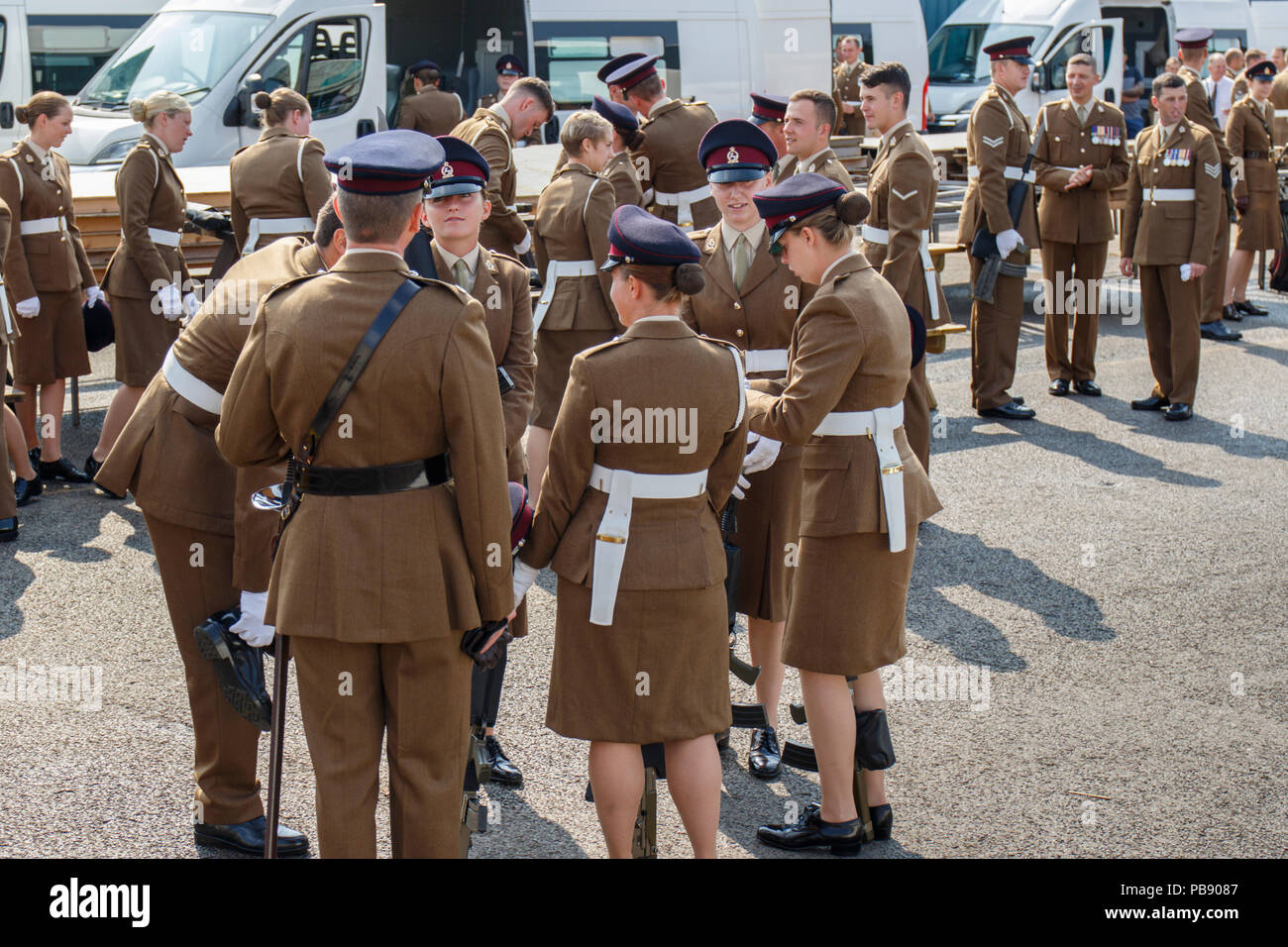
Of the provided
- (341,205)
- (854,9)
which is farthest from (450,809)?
(854,9)

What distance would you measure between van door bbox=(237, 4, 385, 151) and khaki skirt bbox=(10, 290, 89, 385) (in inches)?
198

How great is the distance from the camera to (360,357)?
118 inches

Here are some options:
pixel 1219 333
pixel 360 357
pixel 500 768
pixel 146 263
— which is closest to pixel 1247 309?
pixel 1219 333

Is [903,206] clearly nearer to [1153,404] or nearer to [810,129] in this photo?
[810,129]

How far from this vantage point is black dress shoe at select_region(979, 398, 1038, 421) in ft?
28.7

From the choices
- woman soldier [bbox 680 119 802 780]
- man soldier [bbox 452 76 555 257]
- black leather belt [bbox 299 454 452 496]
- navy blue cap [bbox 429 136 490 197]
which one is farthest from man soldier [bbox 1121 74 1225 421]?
black leather belt [bbox 299 454 452 496]

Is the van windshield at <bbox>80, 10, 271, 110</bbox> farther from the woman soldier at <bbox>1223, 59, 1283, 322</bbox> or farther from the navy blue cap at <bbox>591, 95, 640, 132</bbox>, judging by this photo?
the woman soldier at <bbox>1223, 59, 1283, 322</bbox>

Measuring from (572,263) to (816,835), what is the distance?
3.13 metres

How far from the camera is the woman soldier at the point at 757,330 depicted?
4551 mm

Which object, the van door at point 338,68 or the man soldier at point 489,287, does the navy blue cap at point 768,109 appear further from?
the van door at point 338,68

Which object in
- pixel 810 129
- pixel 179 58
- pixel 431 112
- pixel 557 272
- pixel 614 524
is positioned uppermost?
pixel 179 58

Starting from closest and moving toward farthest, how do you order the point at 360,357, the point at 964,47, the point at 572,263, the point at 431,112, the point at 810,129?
the point at 360,357, the point at 810,129, the point at 572,263, the point at 431,112, the point at 964,47

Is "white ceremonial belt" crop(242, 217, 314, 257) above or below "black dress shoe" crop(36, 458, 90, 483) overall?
above

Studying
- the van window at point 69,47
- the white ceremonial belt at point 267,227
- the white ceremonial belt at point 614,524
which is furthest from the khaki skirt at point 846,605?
the van window at point 69,47
